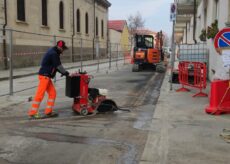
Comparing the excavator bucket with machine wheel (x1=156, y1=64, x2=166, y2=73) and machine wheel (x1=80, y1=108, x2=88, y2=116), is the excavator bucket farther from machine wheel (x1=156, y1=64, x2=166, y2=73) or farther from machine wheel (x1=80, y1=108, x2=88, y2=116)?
machine wheel (x1=156, y1=64, x2=166, y2=73)

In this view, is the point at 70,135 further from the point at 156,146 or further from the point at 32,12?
the point at 32,12

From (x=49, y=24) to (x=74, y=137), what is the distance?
85.9 feet

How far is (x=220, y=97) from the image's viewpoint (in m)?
8.68

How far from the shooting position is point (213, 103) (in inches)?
341

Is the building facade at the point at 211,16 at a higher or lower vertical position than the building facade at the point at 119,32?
lower

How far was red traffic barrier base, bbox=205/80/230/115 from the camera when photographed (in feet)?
28.2

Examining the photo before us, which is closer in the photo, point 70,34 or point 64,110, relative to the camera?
point 64,110

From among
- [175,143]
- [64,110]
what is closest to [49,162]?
[175,143]

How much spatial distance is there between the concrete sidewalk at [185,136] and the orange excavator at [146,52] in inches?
543

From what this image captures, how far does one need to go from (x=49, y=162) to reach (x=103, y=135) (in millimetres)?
1673

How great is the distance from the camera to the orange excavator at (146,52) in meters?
23.8

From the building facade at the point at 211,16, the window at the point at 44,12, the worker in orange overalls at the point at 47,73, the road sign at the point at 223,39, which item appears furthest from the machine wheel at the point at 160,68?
the worker in orange overalls at the point at 47,73

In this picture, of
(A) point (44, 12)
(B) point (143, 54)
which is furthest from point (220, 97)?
(A) point (44, 12)

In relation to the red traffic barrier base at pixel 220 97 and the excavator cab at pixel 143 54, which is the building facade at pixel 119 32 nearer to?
the excavator cab at pixel 143 54
